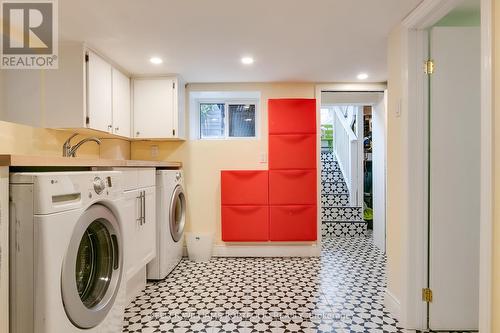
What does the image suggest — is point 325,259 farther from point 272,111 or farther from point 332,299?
point 272,111

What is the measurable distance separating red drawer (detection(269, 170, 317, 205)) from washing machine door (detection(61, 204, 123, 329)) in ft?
6.67

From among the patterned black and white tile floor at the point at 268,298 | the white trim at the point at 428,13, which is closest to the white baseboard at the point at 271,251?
the patterned black and white tile floor at the point at 268,298

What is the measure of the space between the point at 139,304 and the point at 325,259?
2.08 metres

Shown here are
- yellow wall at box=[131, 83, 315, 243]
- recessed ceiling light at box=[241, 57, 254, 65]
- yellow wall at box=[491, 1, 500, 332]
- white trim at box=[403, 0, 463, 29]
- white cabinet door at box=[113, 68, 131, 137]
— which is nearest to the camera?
yellow wall at box=[491, 1, 500, 332]

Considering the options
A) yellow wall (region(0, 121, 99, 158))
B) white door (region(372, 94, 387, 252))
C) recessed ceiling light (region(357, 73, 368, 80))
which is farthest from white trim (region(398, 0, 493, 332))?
yellow wall (region(0, 121, 99, 158))

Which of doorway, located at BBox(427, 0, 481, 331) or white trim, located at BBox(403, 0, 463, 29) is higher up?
white trim, located at BBox(403, 0, 463, 29)

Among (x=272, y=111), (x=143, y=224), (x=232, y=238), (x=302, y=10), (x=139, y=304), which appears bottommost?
(x=139, y=304)

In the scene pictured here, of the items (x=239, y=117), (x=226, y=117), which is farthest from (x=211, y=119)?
(x=239, y=117)

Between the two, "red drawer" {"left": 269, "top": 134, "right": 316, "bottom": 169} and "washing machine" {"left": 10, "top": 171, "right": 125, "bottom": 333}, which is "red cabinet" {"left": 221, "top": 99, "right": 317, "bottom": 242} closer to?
"red drawer" {"left": 269, "top": 134, "right": 316, "bottom": 169}

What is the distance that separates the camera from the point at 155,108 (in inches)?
130

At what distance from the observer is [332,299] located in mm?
2352

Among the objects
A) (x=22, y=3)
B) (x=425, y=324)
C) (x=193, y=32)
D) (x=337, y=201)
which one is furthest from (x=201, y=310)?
(x=337, y=201)

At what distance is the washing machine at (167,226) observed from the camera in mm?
2758

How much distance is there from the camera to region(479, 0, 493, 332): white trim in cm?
125
